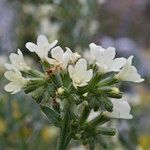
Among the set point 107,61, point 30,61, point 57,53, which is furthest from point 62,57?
point 30,61

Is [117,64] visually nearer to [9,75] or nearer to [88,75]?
[88,75]

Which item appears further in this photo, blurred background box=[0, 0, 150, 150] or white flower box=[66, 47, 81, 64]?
blurred background box=[0, 0, 150, 150]

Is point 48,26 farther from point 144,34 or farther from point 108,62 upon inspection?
point 144,34

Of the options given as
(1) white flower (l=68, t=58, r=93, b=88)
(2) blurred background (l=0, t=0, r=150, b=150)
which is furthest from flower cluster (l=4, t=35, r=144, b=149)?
(2) blurred background (l=0, t=0, r=150, b=150)

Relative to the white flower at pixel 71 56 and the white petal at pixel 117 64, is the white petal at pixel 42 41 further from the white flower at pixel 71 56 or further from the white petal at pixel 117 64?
the white petal at pixel 117 64

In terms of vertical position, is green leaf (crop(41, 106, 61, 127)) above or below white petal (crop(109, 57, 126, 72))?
below

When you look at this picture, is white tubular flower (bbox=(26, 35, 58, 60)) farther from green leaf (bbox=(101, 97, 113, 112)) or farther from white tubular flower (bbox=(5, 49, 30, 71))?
green leaf (bbox=(101, 97, 113, 112))

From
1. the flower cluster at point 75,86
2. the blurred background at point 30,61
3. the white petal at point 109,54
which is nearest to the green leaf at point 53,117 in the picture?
the flower cluster at point 75,86
